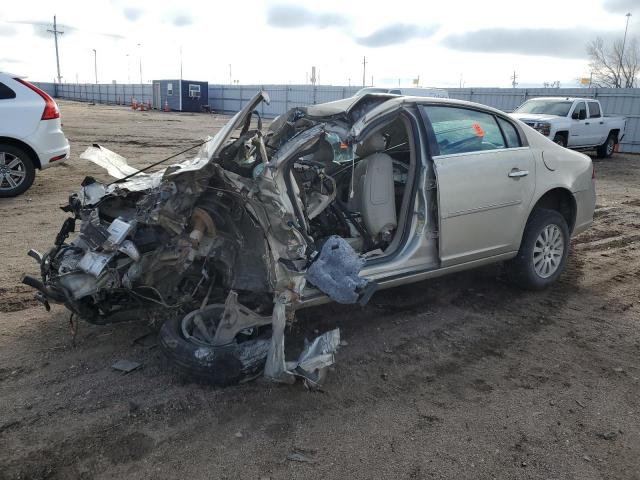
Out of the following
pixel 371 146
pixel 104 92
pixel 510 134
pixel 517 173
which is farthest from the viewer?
pixel 104 92

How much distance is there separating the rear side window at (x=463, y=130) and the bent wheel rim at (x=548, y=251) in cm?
96

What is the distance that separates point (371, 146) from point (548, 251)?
2.12 metres

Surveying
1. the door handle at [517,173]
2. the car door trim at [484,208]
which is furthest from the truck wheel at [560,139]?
the car door trim at [484,208]

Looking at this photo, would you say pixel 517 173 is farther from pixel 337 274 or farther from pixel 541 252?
pixel 337 274

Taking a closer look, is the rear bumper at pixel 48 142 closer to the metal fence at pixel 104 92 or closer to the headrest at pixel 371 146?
the headrest at pixel 371 146

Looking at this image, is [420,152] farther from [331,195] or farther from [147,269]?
[147,269]

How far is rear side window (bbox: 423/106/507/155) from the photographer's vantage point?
171 inches

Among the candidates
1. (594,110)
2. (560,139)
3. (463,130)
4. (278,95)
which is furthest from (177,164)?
(278,95)

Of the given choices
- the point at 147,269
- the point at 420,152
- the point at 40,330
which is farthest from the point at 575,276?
the point at 40,330

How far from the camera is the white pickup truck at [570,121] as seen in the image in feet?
50.1

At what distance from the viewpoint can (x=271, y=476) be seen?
2.63m

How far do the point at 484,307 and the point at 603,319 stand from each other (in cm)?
97

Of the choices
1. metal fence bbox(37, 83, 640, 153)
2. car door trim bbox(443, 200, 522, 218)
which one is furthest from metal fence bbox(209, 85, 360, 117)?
car door trim bbox(443, 200, 522, 218)

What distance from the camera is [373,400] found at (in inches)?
130
